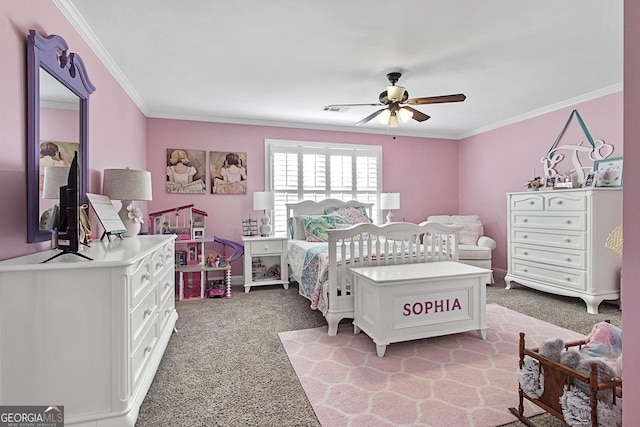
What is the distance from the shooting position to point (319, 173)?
5234 millimetres

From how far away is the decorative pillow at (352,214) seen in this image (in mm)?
4656

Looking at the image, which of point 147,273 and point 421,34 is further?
point 421,34

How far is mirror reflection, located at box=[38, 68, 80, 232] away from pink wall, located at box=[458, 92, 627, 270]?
5096 millimetres

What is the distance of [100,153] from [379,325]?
A: 8.71ft

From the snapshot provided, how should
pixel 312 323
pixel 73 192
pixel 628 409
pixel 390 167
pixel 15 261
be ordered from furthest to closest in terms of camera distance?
pixel 390 167
pixel 312 323
pixel 73 192
pixel 15 261
pixel 628 409

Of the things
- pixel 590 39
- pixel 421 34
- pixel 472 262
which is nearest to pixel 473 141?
pixel 472 262

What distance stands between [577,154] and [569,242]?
48.0 inches

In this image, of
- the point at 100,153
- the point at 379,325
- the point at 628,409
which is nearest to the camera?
the point at 628,409

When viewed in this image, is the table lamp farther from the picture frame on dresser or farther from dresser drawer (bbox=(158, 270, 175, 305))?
the picture frame on dresser

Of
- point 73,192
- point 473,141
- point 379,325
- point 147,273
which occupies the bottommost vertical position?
point 379,325

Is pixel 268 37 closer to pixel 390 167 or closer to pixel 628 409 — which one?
pixel 628 409

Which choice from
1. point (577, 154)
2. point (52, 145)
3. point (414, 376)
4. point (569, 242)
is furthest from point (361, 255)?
point (577, 154)

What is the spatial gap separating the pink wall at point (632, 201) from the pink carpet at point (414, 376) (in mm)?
916

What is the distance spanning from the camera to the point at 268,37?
2.54m
